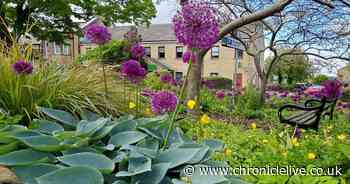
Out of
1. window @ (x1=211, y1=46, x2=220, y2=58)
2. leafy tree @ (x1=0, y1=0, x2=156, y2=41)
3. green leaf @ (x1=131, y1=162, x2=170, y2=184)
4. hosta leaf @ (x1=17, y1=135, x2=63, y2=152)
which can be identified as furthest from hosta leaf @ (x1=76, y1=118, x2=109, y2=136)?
window @ (x1=211, y1=46, x2=220, y2=58)

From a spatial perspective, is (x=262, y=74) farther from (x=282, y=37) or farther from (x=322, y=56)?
(x=322, y=56)

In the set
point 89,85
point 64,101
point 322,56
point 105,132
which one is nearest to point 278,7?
point 89,85

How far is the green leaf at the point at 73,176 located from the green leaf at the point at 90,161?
0.06 meters

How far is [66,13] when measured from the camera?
470 inches

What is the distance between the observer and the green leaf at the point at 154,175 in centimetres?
114

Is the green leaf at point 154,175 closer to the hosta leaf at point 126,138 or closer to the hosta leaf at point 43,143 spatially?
the hosta leaf at point 126,138

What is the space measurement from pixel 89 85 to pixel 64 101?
293 mm

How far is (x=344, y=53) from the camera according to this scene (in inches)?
328

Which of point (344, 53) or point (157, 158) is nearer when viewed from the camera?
point (157, 158)

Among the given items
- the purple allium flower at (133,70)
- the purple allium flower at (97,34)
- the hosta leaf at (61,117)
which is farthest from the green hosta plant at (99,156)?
the purple allium flower at (97,34)

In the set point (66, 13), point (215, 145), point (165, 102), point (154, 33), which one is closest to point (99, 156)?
point (165, 102)

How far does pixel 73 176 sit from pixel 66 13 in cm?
1205

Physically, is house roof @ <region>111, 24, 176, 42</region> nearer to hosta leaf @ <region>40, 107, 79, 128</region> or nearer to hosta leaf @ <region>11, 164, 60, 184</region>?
hosta leaf @ <region>40, 107, 79, 128</region>

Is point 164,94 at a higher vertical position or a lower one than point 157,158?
higher
